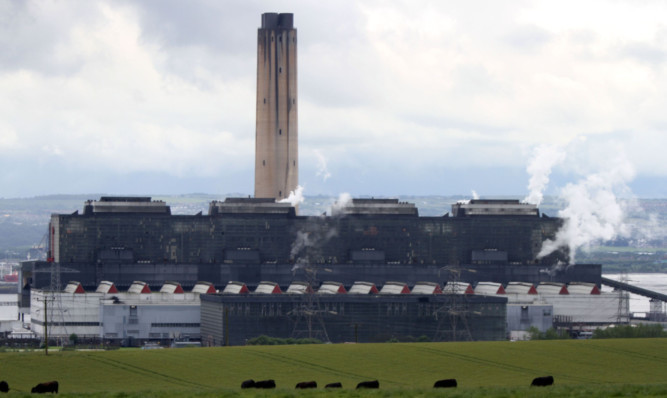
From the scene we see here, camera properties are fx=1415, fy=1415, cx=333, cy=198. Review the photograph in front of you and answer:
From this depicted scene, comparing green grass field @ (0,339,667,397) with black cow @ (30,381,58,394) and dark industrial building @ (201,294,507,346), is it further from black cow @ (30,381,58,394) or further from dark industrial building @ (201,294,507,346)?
dark industrial building @ (201,294,507,346)

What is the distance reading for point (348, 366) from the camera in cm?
12094

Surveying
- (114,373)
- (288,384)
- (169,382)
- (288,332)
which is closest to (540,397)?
(288,384)

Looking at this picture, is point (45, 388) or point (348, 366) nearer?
point (45, 388)

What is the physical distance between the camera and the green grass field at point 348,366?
360 ft

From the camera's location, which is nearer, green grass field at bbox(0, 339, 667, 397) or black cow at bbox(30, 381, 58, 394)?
black cow at bbox(30, 381, 58, 394)

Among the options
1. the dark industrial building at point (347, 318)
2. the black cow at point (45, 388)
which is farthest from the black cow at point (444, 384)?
the dark industrial building at point (347, 318)

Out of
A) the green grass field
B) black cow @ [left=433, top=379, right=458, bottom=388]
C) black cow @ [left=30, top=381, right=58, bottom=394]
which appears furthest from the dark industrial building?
black cow @ [left=30, top=381, right=58, bottom=394]

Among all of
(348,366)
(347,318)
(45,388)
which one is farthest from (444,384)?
(347,318)

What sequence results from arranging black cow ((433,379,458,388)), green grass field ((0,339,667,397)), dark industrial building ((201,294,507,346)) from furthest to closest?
dark industrial building ((201,294,507,346)) → green grass field ((0,339,667,397)) → black cow ((433,379,458,388))

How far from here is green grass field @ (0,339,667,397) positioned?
110 metres

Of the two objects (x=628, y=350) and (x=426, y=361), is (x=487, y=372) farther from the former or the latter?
(x=628, y=350)

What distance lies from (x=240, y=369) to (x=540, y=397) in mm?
38464

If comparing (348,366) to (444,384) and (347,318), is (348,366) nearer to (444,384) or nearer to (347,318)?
(444,384)

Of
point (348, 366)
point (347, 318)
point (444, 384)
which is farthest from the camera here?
point (347, 318)
